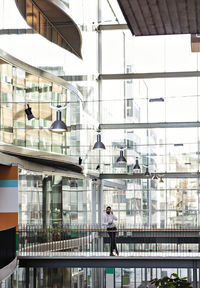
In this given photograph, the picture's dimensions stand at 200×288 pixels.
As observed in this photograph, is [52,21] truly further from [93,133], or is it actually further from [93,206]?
[93,206]

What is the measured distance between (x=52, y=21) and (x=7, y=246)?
38.2ft

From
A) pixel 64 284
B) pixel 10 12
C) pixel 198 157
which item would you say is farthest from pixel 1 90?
pixel 198 157

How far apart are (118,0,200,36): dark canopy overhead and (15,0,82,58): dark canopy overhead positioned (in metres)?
15.2

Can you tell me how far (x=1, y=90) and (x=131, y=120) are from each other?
758 inches

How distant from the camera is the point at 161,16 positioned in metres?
6.79

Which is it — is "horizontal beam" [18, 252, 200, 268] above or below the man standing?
below

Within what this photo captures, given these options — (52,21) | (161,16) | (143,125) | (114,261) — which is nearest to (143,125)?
(143,125)

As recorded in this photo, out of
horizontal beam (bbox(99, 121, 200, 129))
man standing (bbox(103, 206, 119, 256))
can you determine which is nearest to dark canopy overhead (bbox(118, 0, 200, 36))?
man standing (bbox(103, 206, 119, 256))

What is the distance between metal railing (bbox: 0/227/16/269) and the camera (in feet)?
59.3

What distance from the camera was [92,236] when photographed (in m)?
35.5

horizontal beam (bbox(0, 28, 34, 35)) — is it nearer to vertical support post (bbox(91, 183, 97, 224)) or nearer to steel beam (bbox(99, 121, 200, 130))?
steel beam (bbox(99, 121, 200, 130))

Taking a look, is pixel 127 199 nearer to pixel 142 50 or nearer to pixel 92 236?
pixel 92 236

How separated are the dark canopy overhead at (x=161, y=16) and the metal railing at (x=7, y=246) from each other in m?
12.2

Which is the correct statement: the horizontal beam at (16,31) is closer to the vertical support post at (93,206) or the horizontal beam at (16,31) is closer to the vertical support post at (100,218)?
the vertical support post at (93,206)
